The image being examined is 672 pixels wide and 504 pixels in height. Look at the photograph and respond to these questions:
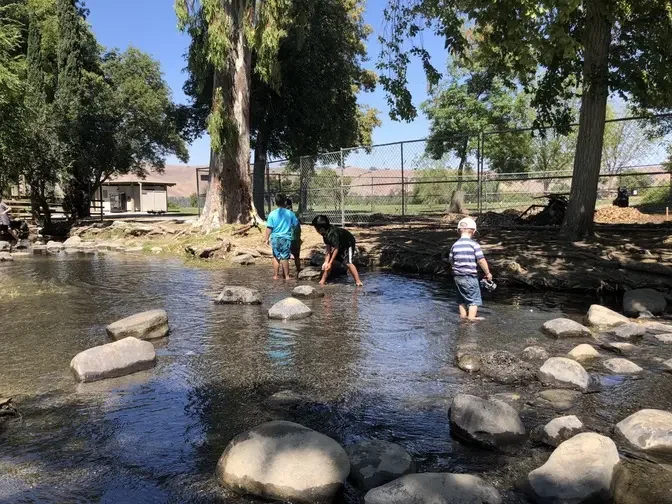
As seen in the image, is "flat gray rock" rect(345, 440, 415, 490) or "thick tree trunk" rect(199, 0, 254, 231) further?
"thick tree trunk" rect(199, 0, 254, 231)

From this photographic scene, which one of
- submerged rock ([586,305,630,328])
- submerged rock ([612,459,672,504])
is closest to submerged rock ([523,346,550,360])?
submerged rock ([586,305,630,328])

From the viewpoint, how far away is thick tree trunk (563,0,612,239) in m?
11.3

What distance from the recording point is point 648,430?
4.02 meters

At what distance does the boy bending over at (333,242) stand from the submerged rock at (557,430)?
656cm

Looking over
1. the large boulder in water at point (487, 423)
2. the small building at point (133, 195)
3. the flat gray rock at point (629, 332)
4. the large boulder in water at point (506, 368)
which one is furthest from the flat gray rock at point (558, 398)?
the small building at point (133, 195)

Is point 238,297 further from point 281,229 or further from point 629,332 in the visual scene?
point 629,332

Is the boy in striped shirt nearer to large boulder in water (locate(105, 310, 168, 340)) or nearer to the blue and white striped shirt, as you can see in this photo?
the blue and white striped shirt

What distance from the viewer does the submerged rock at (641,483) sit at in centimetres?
336

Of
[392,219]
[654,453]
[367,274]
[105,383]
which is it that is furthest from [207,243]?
[654,453]

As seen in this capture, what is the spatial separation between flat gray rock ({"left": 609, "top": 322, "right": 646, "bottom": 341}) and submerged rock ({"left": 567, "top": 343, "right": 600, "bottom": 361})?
0.98 metres

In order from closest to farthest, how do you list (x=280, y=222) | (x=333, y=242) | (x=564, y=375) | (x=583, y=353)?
(x=564, y=375)
(x=583, y=353)
(x=333, y=242)
(x=280, y=222)

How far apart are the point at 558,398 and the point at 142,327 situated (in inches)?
194

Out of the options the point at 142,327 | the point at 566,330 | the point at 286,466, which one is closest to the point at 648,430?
the point at 286,466

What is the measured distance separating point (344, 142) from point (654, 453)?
25116 millimetres
